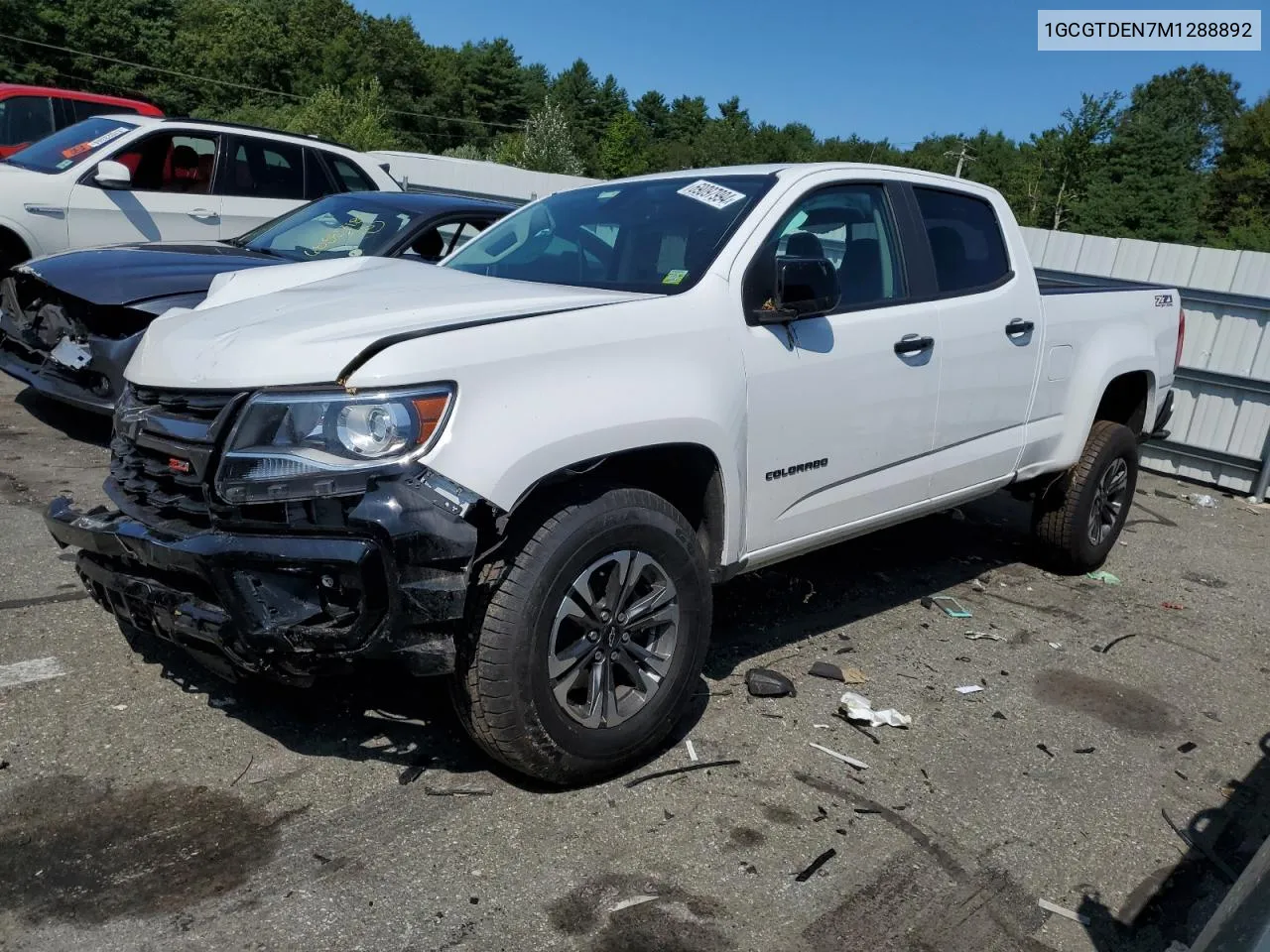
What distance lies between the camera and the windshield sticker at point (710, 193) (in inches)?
159

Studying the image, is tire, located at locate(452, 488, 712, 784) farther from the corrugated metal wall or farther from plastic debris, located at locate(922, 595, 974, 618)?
the corrugated metal wall

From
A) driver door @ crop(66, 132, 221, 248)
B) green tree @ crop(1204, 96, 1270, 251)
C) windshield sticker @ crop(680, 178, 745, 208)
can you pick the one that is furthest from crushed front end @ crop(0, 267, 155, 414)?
green tree @ crop(1204, 96, 1270, 251)

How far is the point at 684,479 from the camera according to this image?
3633mm

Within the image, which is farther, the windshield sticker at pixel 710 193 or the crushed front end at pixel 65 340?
the crushed front end at pixel 65 340

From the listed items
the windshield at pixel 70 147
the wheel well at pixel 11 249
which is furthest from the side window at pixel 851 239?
the wheel well at pixel 11 249

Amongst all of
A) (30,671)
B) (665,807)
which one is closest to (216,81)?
(30,671)

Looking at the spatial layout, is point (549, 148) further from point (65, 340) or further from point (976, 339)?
point (976, 339)

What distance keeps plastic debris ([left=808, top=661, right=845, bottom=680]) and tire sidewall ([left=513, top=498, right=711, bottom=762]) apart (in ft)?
3.18

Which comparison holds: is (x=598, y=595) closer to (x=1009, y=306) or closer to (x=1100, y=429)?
(x=1009, y=306)

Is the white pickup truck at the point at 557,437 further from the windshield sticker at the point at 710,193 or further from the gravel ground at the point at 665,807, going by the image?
the gravel ground at the point at 665,807

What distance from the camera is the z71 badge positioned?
3.78m

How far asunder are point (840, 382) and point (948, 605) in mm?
1912

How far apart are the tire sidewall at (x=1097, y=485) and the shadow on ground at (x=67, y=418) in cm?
560

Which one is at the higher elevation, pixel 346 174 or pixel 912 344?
pixel 346 174
